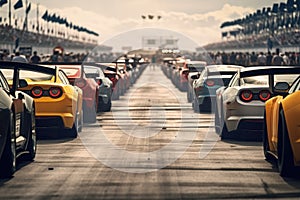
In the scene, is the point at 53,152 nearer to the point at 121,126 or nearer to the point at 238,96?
the point at 238,96

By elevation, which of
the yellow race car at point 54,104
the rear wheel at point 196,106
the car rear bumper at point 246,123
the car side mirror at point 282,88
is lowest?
the rear wheel at point 196,106

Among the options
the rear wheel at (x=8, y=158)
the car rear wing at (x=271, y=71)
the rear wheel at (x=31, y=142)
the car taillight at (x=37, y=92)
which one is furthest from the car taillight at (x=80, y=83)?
the rear wheel at (x=8, y=158)

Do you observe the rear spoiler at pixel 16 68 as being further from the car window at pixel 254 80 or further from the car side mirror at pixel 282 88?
the car window at pixel 254 80

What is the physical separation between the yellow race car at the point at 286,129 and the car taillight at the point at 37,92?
4998mm

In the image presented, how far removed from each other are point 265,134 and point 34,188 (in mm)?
4065

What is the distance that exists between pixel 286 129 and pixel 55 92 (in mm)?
6277

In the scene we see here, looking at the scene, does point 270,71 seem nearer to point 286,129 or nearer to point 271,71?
point 271,71

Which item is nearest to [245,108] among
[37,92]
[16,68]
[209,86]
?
[37,92]

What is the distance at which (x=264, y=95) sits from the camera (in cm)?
1568

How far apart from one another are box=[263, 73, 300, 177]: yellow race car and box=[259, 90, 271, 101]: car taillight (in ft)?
12.0

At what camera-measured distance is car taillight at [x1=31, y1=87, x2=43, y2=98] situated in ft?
51.6

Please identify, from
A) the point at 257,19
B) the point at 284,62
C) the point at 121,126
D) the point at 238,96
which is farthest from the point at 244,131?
the point at 257,19

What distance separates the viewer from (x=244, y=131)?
614 inches

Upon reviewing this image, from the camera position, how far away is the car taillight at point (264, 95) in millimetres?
15677
